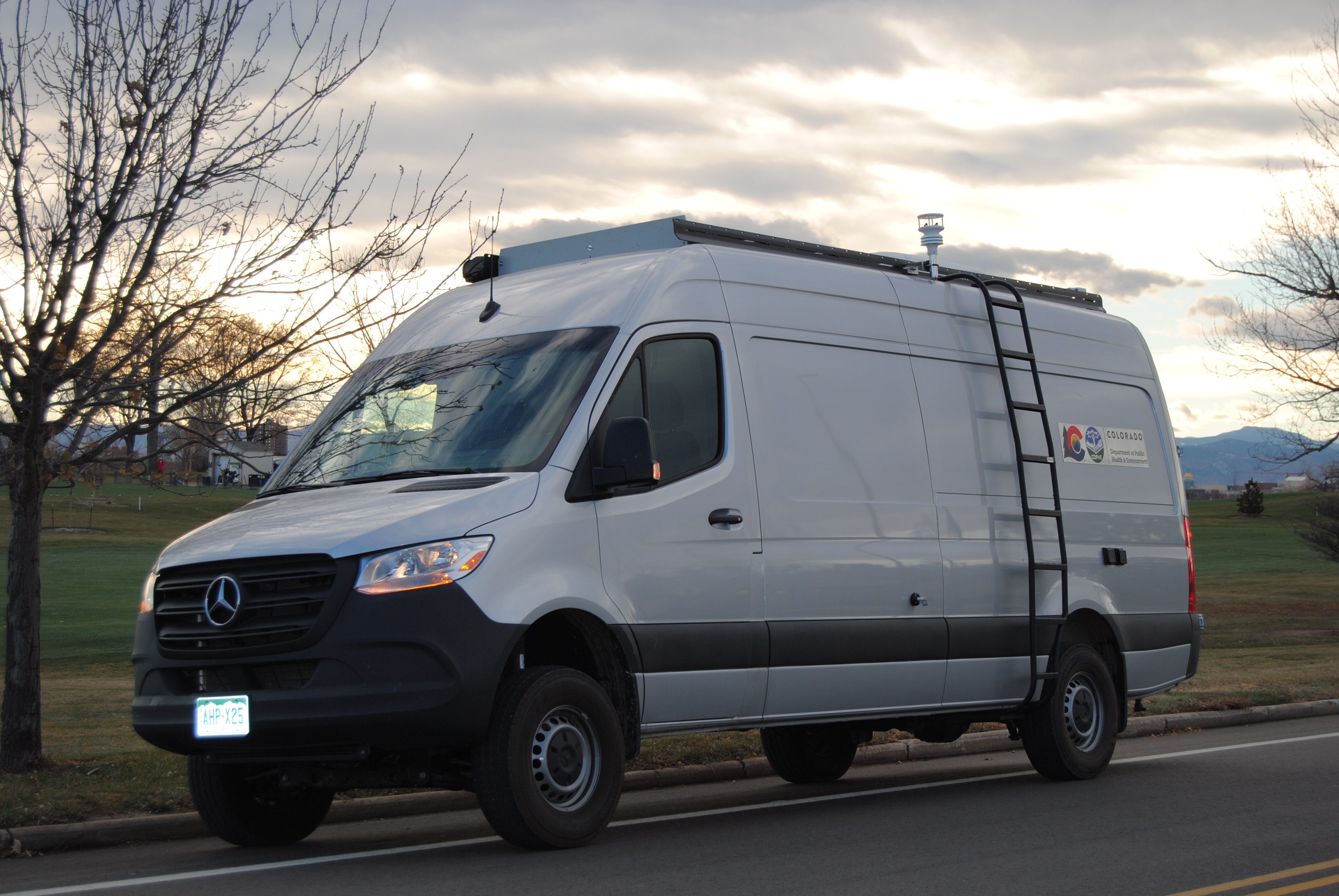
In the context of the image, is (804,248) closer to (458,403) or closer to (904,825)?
(458,403)

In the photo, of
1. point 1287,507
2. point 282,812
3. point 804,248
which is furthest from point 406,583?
point 1287,507

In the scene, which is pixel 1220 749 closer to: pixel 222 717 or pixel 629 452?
pixel 629 452

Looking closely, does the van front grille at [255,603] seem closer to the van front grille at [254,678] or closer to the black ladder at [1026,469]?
the van front grille at [254,678]

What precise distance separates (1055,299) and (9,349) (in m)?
7.63

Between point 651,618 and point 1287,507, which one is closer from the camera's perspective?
point 651,618

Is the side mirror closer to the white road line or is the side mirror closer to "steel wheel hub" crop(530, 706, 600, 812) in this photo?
"steel wheel hub" crop(530, 706, 600, 812)

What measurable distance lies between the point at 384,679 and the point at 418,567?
1.68ft

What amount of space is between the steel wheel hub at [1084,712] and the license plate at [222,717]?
19.2 ft

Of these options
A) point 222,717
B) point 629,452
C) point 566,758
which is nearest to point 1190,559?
point 629,452

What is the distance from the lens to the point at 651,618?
7.06 m

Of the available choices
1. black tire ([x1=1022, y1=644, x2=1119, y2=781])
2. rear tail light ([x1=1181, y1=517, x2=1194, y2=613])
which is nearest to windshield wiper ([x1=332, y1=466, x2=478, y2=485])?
black tire ([x1=1022, y1=644, x2=1119, y2=781])

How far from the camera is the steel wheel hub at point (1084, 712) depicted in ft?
32.1

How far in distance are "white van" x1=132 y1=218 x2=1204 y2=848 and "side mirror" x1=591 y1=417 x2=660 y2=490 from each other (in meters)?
0.01

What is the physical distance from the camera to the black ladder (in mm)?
9406
